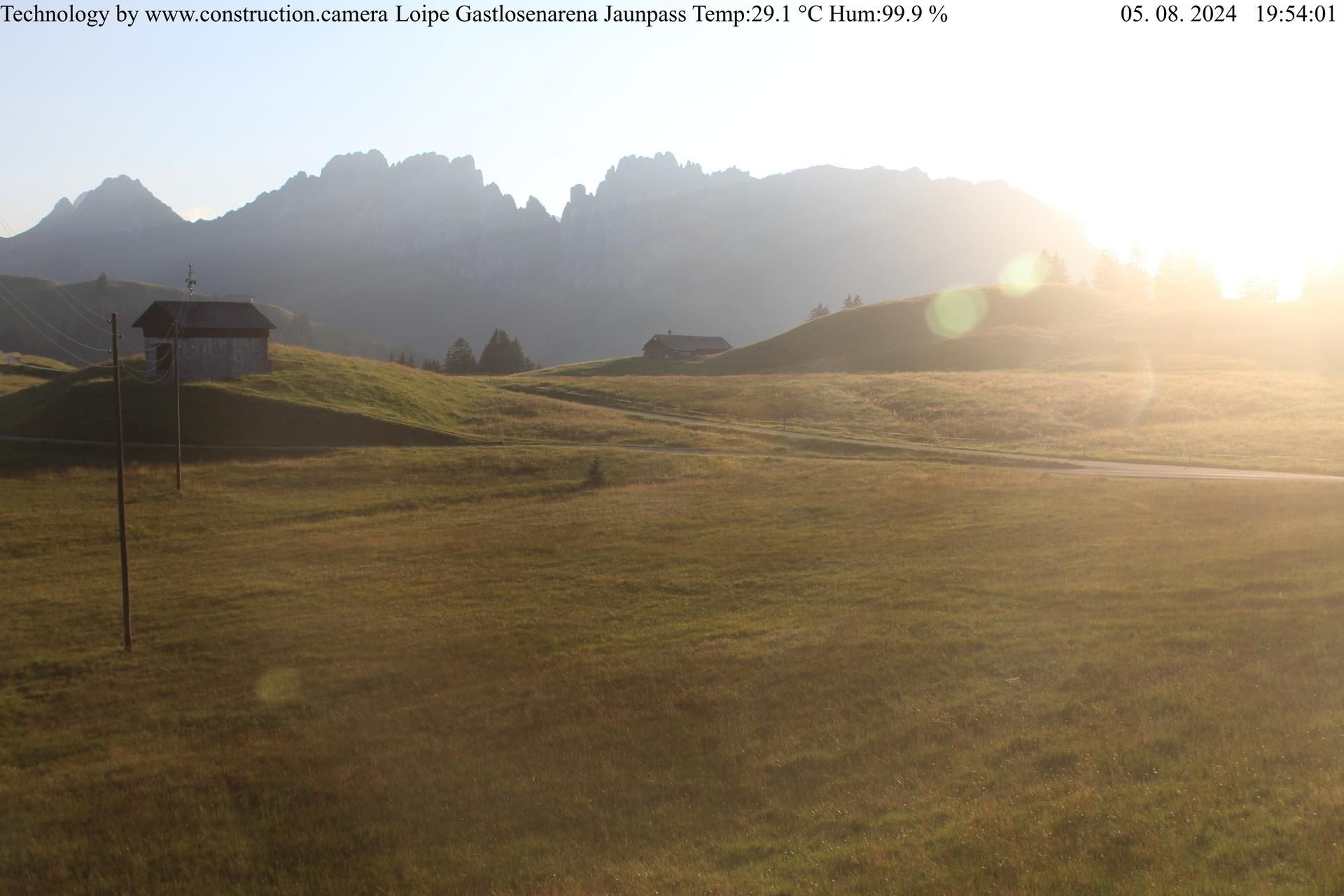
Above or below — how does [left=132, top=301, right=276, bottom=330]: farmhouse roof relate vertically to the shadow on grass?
above

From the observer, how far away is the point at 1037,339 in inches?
5364

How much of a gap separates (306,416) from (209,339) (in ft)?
57.9

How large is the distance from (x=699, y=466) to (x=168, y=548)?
3106 cm

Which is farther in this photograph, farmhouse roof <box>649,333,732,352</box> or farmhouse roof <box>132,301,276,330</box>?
farmhouse roof <box>649,333,732,352</box>

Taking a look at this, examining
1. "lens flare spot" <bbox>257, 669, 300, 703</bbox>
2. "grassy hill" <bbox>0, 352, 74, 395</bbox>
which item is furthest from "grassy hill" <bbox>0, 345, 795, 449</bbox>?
"lens flare spot" <bbox>257, 669, 300, 703</bbox>

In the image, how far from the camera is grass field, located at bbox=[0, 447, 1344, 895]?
14562mm

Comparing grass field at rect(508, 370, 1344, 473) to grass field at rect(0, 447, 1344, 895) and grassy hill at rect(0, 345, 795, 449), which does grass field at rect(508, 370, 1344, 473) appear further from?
grass field at rect(0, 447, 1344, 895)

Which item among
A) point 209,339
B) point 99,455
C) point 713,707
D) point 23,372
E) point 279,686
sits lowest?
point 279,686

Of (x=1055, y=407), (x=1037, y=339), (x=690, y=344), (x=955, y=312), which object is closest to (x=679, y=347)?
(x=690, y=344)

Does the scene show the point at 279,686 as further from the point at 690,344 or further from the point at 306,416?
the point at 690,344

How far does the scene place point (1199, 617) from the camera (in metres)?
23.5

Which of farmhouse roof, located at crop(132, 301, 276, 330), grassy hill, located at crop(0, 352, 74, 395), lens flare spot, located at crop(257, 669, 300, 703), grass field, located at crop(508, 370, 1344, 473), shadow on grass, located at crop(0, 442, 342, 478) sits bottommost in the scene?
lens flare spot, located at crop(257, 669, 300, 703)

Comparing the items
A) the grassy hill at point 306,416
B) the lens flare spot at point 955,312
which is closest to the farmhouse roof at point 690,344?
the lens flare spot at point 955,312

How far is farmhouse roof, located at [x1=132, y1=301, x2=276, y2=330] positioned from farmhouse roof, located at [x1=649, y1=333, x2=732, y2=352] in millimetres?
93952
